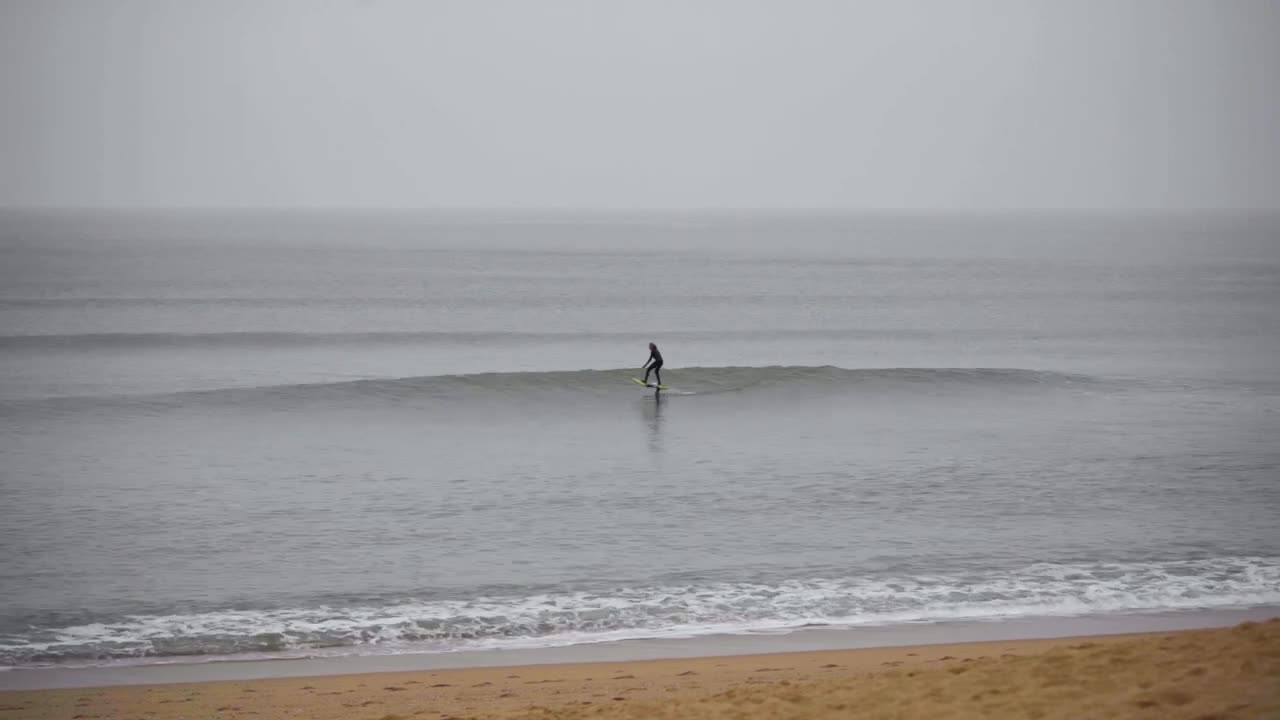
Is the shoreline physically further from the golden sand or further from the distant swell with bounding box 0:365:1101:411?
the distant swell with bounding box 0:365:1101:411

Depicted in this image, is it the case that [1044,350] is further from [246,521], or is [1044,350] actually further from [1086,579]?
[246,521]

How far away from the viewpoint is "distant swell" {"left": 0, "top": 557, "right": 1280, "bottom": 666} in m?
14.0

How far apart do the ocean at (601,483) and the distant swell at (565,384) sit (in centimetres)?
17

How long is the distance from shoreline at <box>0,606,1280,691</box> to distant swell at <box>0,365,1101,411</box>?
66.1 ft

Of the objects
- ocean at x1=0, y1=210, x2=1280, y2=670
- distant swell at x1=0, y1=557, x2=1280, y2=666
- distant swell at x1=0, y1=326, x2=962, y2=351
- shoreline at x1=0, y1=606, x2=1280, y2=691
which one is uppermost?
distant swell at x1=0, y1=326, x2=962, y2=351

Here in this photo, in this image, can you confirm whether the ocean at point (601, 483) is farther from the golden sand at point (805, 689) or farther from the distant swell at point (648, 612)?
the golden sand at point (805, 689)

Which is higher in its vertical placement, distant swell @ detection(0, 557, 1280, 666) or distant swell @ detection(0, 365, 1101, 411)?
distant swell @ detection(0, 365, 1101, 411)

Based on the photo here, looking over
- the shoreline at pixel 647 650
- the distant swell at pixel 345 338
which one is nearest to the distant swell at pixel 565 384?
the distant swell at pixel 345 338

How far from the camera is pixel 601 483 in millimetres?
22578

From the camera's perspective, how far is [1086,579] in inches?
648

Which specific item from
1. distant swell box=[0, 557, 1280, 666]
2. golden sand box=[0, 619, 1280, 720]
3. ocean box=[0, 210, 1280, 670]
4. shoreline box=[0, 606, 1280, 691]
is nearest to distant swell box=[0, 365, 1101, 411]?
ocean box=[0, 210, 1280, 670]

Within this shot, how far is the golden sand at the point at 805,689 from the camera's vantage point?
370 inches

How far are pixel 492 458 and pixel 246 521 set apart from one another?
21.9 feet

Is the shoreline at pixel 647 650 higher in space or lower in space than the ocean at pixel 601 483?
lower
